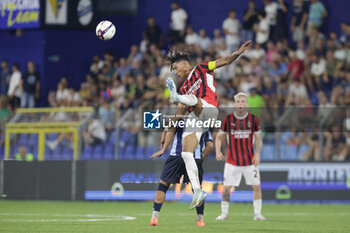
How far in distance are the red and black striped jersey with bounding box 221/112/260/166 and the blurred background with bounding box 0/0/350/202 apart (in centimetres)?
463

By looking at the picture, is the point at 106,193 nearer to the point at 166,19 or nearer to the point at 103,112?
the point at 103,112

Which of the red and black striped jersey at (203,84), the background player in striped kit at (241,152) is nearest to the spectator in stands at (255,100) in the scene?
the background player in striped kit at (241,152)

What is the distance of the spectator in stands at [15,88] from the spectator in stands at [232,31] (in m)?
6.67

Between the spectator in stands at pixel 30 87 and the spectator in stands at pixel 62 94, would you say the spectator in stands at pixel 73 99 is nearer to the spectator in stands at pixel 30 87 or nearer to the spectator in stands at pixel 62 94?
the spectator in stands at pixel 62 94

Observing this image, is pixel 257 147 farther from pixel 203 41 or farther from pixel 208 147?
pixel 203 41

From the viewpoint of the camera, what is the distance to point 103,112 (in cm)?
1955

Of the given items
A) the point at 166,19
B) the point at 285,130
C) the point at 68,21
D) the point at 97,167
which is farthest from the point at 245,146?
the point at 166,19

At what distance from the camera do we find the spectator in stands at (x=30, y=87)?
23.8m

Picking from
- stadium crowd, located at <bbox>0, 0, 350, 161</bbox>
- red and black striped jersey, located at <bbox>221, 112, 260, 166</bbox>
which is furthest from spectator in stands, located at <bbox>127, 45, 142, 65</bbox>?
red and black striped jersey, located at <bbox>221, 112, 260, 166</bbox>

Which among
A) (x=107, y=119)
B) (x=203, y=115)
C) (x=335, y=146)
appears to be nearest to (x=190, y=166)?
(x=203, y=115)

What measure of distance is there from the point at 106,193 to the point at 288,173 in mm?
4575

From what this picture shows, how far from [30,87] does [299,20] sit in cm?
868

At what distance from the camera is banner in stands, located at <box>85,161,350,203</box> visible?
1820 cm

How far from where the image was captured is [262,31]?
22.8 meters
